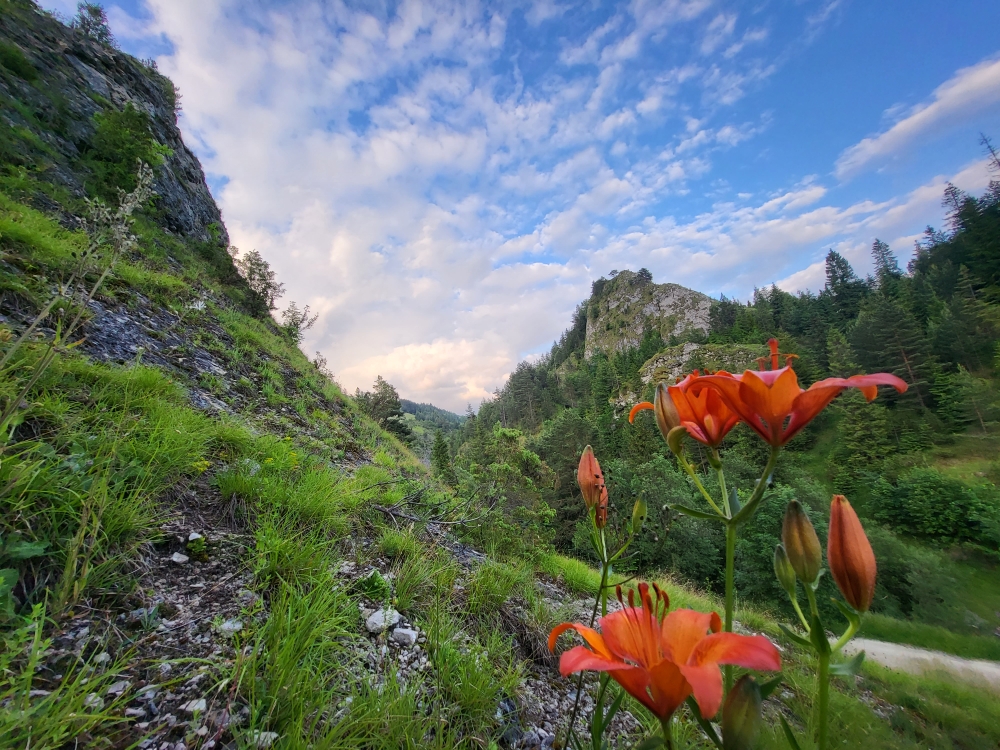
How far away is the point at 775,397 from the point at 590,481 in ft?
2.40

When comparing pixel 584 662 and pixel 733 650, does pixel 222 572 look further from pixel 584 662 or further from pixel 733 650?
pixel 733 650

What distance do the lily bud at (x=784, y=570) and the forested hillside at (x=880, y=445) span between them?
230 inches

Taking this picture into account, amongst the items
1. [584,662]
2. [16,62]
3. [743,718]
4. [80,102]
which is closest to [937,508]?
[743,718]

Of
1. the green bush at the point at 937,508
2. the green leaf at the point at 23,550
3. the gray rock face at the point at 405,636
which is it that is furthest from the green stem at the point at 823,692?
the green bush at the point at 937,508

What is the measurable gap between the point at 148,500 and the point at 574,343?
318 ft

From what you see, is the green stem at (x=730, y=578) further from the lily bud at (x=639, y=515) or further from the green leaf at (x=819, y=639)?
the lily bud at (x=639, y=515)

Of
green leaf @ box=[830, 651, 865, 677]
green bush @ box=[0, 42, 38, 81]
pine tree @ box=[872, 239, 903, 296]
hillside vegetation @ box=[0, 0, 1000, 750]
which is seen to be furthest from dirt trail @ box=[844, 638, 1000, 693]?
pine tree @ box=[872, 239, 903, 296]

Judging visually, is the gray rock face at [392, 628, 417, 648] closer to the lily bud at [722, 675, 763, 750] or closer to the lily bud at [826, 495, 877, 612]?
the lily bud at [722, 675, 763, 750]

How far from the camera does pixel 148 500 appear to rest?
→ 2.10m

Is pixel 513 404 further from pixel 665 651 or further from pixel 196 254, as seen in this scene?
pixel 665 651

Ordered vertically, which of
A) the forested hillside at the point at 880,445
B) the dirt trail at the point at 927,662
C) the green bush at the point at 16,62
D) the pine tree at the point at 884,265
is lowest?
the dirt trail at the point at 927,662

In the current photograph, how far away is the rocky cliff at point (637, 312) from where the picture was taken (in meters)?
73.8

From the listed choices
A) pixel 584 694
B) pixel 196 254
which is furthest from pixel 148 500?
pixel 196 254

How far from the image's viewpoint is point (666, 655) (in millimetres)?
958
